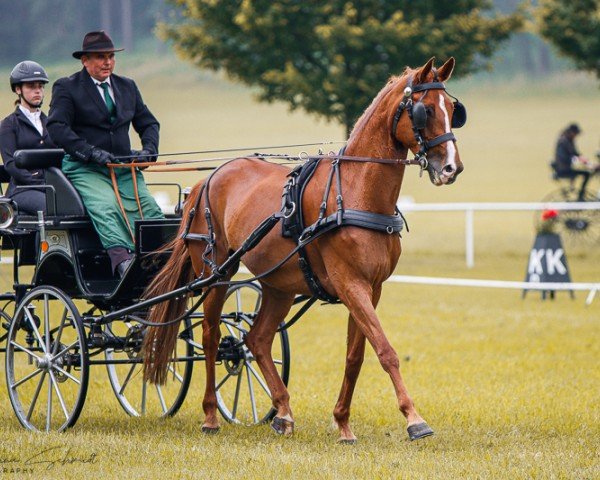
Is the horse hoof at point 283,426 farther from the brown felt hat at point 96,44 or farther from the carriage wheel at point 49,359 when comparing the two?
the brown felt hat at point 96,44

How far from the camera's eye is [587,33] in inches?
899

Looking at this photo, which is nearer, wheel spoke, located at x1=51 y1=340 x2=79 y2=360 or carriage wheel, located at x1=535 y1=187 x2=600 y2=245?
wheel spoke, located at x1=51 y1=340 x2=79 y2=360

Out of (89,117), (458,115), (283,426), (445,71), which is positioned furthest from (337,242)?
(89,117)

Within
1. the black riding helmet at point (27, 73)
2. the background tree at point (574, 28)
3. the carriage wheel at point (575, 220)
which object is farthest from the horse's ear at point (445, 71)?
the background tree at point (574, 28)

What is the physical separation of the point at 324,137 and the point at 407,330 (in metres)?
53.7

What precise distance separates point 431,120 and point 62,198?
2.88m

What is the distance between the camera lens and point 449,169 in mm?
6508

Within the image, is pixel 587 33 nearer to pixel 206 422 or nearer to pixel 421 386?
pixel 421 386

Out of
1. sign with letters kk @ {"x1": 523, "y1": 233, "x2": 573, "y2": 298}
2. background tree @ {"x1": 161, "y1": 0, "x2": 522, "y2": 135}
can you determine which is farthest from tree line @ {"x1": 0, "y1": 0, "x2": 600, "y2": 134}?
sign with letters kk @ {"x1": 523, "y1": 233, "x2": 573, "y2": 298}

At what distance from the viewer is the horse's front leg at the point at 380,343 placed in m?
6.58

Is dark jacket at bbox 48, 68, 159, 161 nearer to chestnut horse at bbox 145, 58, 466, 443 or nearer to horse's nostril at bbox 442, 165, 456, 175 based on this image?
chestnut horse at bbox 145, 58, 466, 443

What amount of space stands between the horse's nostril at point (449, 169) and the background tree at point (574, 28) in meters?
17.0

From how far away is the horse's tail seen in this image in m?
8.03

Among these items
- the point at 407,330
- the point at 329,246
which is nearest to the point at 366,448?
the point at 329,246
